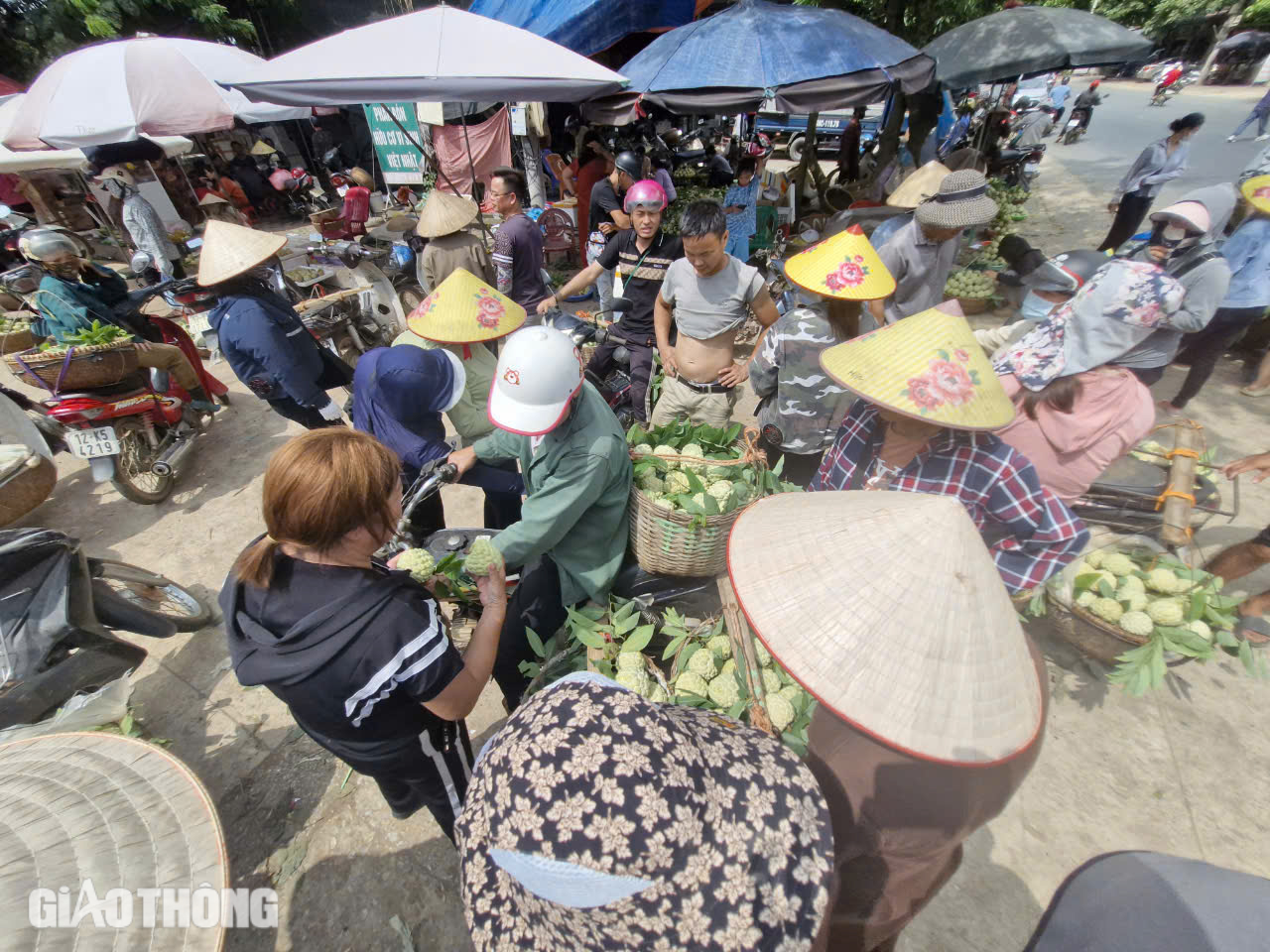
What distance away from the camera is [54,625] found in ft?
7.83

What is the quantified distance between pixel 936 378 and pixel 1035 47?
7.79 meters

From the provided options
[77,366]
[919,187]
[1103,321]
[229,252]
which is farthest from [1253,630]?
[77,366]

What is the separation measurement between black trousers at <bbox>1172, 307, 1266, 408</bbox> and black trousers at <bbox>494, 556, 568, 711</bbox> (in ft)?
17.3

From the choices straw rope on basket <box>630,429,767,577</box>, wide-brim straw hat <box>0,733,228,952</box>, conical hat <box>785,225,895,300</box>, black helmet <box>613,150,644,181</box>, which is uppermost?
black helmet <box>613,150,644,181</box>

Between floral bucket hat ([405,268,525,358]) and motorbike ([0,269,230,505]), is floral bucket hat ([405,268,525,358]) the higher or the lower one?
the higher one

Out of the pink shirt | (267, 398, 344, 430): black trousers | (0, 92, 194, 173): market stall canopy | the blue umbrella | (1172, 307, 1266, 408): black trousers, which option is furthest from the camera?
(0, 92, 194, 173): market stall canopy

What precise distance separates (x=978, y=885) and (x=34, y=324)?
7.02m

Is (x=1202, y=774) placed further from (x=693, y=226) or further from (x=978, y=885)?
(x=693, y=226)

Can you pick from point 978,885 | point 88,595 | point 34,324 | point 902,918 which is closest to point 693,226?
point 902,918

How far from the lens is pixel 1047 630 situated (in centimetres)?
305

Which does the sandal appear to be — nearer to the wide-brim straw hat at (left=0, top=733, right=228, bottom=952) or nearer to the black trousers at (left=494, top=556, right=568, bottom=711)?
the black trousers at (left=494, top=556, right=568, bottom=711)

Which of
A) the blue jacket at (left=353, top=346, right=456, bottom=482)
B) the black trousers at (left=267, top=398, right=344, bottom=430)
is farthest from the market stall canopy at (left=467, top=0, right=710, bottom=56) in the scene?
the blue jacket at (left=353, top=346, right=456, bottom=482)

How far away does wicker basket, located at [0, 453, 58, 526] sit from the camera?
3.50 m

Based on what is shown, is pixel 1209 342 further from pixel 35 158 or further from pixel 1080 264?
pixel 35 158
